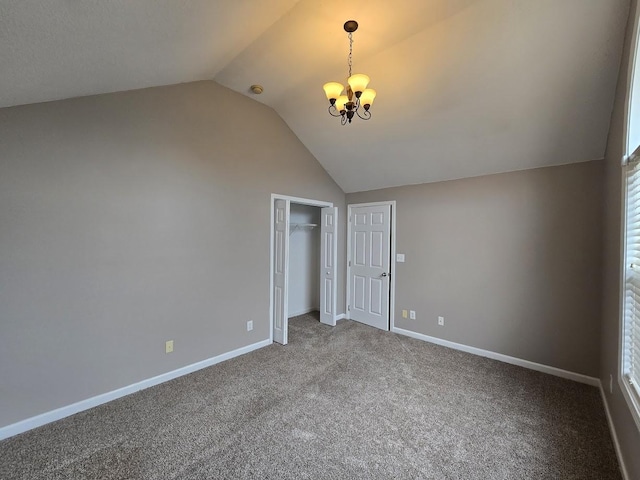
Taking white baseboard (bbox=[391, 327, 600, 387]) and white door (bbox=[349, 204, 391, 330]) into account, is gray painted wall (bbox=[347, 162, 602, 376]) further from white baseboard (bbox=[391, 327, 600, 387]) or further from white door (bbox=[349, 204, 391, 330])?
white door (bbox=[349, 204, 391, 330])

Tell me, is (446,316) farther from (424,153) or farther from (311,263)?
(311,263)

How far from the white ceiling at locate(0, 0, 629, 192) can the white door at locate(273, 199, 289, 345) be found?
142 centimetres

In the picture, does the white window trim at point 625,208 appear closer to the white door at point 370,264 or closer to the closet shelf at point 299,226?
the white door at point 370,264

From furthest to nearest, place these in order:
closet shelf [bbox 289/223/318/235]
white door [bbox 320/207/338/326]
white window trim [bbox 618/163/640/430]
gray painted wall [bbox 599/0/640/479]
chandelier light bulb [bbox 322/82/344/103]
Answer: closet shelf [bbox 289/223/318/235], white door [bbox 320/207/338/326], chandelier light bulb [bbox 322/82/344/103], white window trim [bbox 618/163/640/430], gray painted wall [bbox 599/0/640/479]

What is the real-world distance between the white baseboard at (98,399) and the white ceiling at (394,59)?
2338 millimetres

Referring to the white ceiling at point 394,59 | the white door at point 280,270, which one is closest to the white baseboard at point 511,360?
the white door at point 280,270

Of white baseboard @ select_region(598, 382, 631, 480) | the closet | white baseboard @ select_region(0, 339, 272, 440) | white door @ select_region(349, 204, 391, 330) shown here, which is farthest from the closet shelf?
white baseboard @ select_region(598, 382, 631, 480)

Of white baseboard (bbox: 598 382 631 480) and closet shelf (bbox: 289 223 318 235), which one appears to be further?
closet shelf (bbox: 289 223 318 235)

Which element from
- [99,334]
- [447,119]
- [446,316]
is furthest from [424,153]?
[99,334]

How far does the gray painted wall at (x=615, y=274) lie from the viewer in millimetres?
1625

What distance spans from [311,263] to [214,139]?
2.92 meters

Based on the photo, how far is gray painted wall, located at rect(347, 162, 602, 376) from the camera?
2764 millimetres

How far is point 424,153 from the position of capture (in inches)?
135

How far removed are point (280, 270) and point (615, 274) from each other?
329cm
